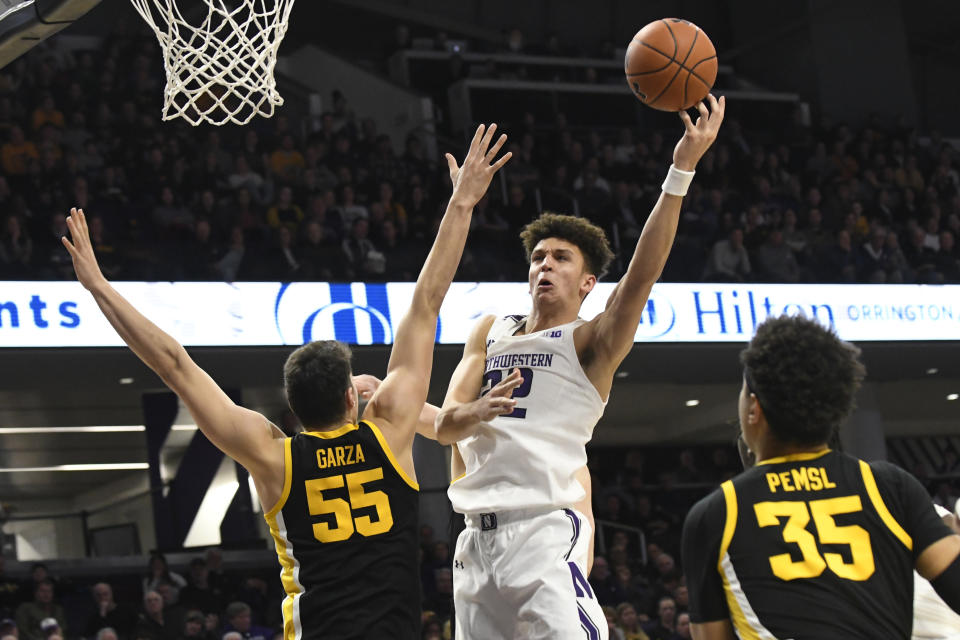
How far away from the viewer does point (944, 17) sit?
77.6 feet

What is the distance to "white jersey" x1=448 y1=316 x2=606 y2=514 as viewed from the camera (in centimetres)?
409

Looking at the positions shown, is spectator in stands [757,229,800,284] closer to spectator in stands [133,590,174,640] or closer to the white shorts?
spectator in stands [133,590,174,640]

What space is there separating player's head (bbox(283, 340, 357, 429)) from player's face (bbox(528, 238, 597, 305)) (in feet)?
3.35

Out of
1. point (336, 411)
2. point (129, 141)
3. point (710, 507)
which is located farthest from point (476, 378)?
point (129, 141)

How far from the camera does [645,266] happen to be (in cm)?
383

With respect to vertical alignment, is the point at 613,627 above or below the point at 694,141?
below

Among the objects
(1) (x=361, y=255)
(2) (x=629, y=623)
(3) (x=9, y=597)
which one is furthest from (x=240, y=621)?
(1) (x=361, y=255)

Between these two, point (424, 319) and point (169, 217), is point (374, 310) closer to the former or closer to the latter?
point (169, 217)

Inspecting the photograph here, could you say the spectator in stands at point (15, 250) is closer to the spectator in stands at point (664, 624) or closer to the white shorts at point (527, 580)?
the spectator in stands at point (664, 624)

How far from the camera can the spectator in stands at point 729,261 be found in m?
13.9

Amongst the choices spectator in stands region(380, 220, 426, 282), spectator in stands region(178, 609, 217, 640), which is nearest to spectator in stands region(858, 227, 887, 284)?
spectator in stands region(380, 220, 426, 282)

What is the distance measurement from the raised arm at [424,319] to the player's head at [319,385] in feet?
0.45

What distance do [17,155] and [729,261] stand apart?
25.4 ft

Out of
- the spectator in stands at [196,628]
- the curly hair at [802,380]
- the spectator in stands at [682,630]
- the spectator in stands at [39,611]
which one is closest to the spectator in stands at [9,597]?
the spectator in stands at [39,611]
